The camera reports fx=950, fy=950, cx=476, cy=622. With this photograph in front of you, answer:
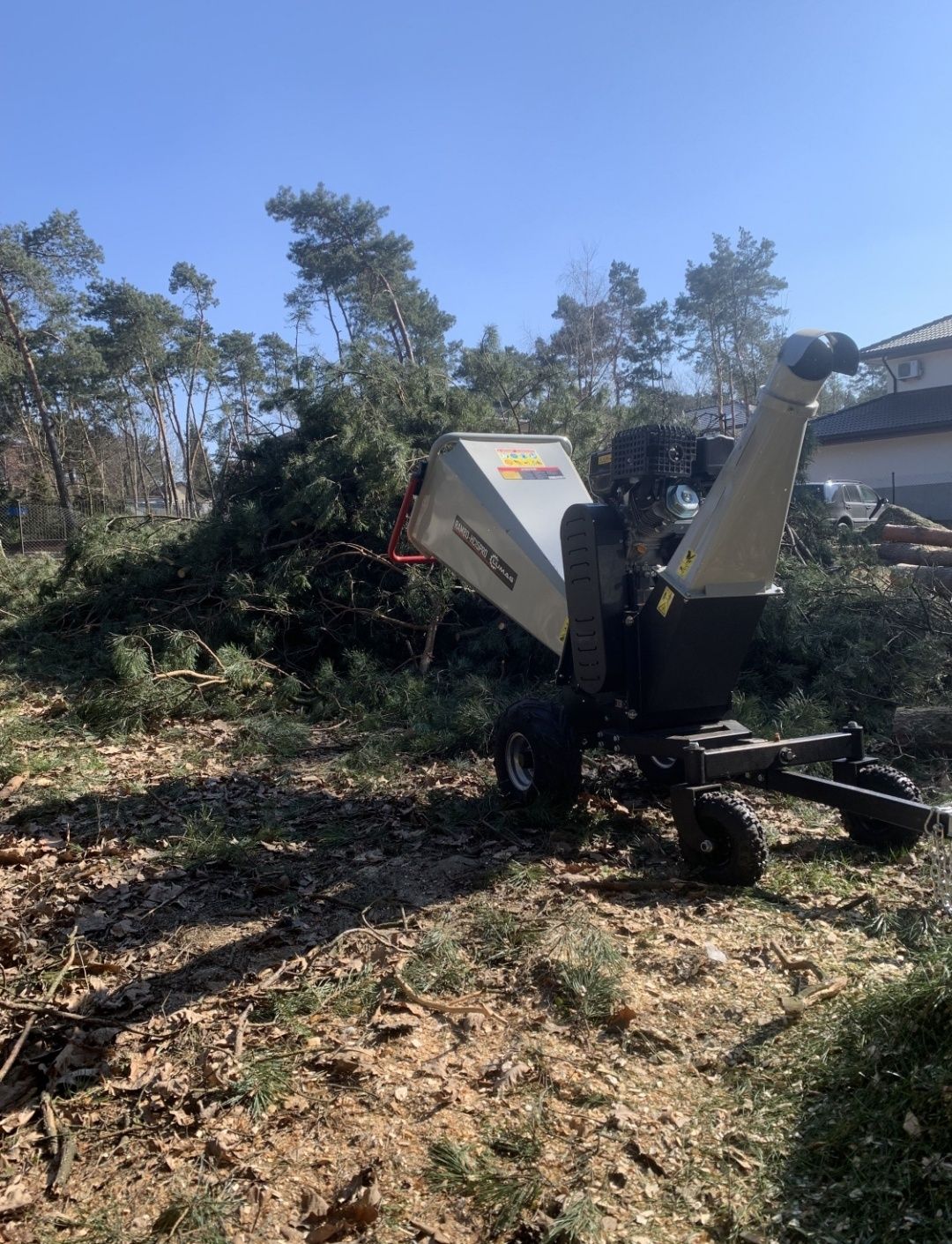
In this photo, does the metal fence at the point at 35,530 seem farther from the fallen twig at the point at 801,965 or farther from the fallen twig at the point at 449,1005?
the fallen twig at the point at 801,965

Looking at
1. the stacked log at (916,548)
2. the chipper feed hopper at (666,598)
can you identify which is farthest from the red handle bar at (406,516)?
the stacked log at (916,548)

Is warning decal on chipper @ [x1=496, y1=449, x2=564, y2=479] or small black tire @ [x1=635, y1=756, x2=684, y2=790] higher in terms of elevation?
warning decal on chipper @ [x1=496, y1=449, x2=564, y2=479]

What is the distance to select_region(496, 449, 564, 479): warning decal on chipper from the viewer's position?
5.53 meters

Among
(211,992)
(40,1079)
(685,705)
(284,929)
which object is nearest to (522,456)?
(685,705)

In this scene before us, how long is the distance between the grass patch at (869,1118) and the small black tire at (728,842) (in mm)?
1127

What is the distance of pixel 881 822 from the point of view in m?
4.45

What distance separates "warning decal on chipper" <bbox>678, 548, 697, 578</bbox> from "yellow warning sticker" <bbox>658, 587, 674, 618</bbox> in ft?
0.34

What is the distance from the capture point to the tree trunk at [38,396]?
28516mm

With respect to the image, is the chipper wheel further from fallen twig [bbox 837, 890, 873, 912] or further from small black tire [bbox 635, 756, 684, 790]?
fallen twig [bbox 837, 890, 873, 912]

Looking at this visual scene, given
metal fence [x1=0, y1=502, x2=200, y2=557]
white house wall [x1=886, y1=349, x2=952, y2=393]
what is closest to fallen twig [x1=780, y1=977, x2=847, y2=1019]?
metal fence [x1=0, y1=502, x2=200, y2=557]

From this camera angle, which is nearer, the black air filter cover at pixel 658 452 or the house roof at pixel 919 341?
the black air filter cover at pixel 658 452

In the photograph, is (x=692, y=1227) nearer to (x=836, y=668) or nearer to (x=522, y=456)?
(x=522, y=456)

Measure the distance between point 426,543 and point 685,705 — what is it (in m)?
2.02

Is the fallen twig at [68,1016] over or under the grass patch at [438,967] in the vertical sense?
over
